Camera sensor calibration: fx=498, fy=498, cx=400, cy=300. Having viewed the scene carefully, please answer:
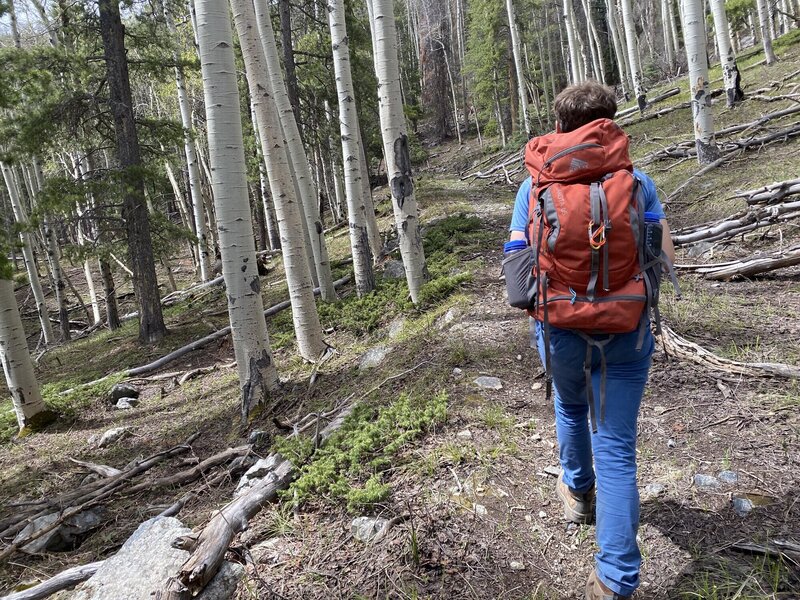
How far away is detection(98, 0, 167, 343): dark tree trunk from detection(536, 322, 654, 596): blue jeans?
9.01 m

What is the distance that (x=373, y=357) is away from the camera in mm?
5836

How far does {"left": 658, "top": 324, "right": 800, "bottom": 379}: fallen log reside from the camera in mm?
3570

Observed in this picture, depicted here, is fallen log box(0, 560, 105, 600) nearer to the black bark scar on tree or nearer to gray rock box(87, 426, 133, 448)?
gray rock box(87, 426, 133, 448)

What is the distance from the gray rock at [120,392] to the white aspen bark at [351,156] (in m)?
3.89

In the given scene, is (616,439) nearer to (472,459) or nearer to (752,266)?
(472,459)

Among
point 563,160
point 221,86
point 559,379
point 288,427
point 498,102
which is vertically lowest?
point 288,427

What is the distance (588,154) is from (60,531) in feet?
15.9

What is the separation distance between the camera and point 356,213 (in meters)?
7.96

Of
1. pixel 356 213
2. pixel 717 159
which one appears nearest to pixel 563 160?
pixel 356 213

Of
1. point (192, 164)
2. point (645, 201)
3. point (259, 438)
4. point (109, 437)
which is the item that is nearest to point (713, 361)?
point (645, 201)

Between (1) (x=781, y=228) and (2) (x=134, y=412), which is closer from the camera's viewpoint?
(1) (x=781, y=228)

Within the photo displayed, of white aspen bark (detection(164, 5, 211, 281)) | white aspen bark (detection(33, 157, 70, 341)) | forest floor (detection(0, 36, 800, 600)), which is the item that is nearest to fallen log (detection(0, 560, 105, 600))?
forest floor (detection(0, 36, 800, 600))

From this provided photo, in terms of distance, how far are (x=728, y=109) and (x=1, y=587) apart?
16.4m

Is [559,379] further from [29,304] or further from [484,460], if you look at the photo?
[29,304]
